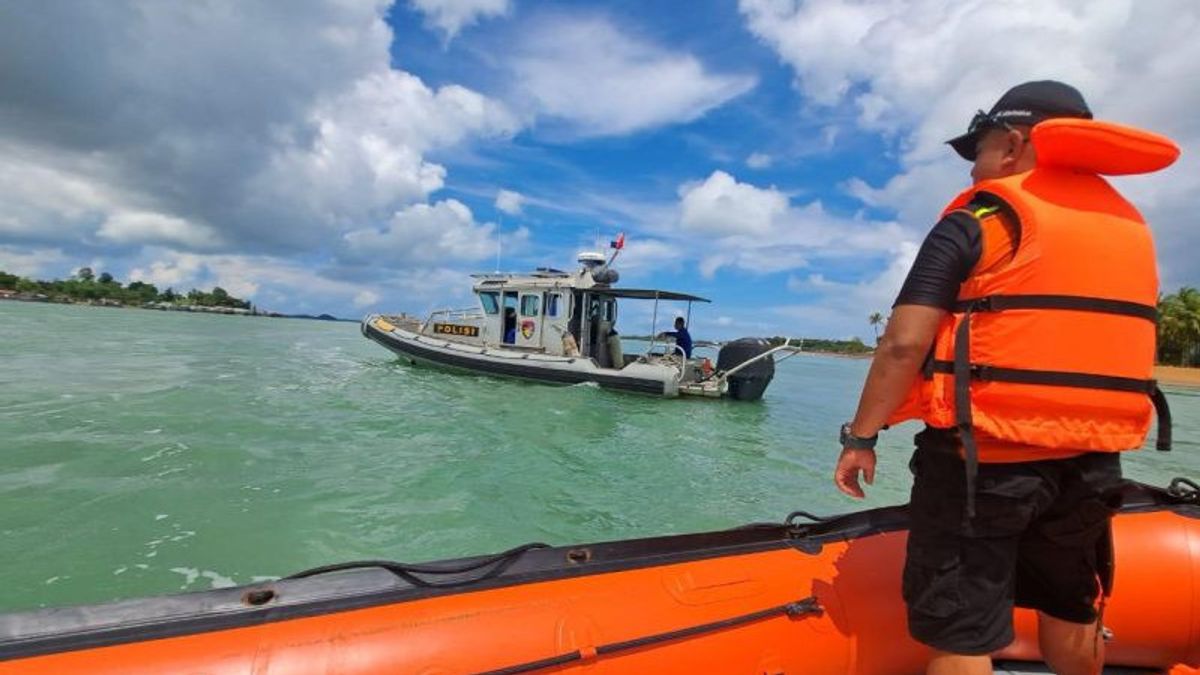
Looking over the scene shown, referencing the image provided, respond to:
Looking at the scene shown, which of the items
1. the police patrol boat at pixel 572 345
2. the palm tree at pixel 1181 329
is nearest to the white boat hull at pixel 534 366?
the police patrol boat at pixel 572 345

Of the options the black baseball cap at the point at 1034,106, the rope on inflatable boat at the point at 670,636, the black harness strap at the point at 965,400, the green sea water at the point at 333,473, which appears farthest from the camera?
the green sea water at the point at 333,473

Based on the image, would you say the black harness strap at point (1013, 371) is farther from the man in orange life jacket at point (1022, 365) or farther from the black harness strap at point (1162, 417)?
the black harness strap at point (1162, 417)

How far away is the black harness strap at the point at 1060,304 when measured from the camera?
4.57 ft

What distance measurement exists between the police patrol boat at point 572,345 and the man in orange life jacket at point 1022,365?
38.6ft

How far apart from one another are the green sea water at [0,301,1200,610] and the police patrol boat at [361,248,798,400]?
1.58m

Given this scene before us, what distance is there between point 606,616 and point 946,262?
1291 millimetres

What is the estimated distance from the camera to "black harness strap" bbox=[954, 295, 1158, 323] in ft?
4.57

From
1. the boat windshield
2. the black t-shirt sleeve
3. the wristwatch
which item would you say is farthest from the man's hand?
the boat windshield

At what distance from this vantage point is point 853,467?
1.63m

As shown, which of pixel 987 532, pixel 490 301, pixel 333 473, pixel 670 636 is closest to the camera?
pixel 987 532

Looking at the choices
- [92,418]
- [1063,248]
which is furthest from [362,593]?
[92,418]

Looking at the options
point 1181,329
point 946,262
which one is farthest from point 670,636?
point 1181,329

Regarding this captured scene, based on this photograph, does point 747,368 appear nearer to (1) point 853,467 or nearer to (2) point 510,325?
(2) point 510,325

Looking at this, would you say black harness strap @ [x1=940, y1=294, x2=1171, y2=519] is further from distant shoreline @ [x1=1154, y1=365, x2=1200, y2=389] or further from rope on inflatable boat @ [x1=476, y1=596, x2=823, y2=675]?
distant shoreline @ [x1=1154, y1=365, x2=1200, y2=389]
